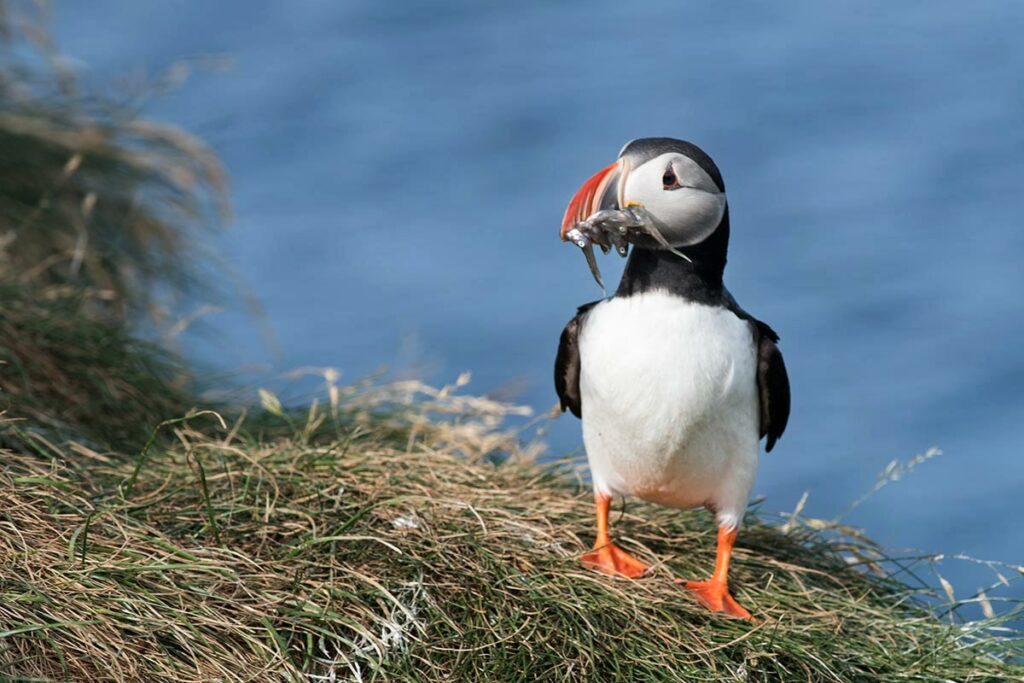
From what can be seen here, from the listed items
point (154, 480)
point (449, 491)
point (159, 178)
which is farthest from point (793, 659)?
point (159, 178)

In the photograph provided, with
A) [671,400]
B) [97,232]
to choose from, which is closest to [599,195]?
[671,400]

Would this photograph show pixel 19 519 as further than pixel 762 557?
No

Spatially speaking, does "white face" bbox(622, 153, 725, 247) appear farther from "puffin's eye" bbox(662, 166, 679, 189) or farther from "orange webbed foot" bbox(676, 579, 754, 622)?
"orange webbed foot" bbox(676, 579, 754, 622)

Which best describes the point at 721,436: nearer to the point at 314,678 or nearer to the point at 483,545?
the point at 483,545

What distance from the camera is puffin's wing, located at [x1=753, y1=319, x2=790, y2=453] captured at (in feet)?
12.0

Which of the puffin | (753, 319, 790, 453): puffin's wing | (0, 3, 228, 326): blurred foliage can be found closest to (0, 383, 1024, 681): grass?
the puffin

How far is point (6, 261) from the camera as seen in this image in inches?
214

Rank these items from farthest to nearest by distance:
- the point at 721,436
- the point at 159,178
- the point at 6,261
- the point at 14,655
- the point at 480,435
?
the point at 159,178 → the point at 6,261 → the point at 480,435 → the point at 721,436 → the point at 14,655

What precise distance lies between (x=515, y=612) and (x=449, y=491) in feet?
2.16

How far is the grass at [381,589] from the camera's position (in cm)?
305

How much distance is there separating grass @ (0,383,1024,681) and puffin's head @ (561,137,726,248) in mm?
815

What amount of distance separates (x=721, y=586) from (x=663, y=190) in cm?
99

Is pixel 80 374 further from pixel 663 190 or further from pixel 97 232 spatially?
pixel 663 190

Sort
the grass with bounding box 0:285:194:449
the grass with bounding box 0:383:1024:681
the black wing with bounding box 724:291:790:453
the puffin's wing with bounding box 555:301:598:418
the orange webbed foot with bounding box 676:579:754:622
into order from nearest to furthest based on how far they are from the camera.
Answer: the grass with bounding box 0:383:1024:681 → the orange webbed foot with bounding box 676:579:754:622 → the black wing with bounding box 724:291:790:453 → the puffin's wing with bounding box 555:301:598:418 → the grass with bounding box 0:285:194:449
